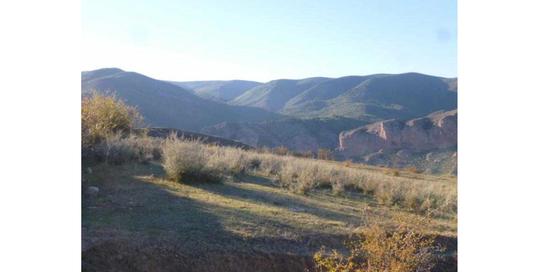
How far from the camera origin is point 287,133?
3653cm

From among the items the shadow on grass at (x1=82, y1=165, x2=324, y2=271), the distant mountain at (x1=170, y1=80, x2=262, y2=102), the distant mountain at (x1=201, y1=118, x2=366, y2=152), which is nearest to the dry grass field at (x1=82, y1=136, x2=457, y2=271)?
the shadow on grass at (x1=82, y1=165, x2=324, y2=271)

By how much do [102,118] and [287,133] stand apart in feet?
83.0

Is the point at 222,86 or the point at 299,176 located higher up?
the point at 222,86

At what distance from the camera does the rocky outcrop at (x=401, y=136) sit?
3066 centimetres

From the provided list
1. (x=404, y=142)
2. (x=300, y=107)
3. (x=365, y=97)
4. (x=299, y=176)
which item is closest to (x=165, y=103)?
(x=300, y=107)

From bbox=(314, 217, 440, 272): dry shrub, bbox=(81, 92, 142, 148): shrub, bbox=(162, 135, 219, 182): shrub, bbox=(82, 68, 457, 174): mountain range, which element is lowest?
bbox=(314, 217, 440, 272): dry shrub

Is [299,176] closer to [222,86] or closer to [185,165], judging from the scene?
[185,165]

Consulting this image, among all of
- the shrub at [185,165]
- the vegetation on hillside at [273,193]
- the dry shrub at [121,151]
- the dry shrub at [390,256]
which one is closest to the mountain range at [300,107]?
the vegetation on hillside at [273,193]

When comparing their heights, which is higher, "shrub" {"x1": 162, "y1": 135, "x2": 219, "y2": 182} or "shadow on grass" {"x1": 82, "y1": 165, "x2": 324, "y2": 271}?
"shrub" {"x1": 162, "y1": 135, "x2": 219, "y2": 182}

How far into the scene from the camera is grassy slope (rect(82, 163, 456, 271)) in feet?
16.2

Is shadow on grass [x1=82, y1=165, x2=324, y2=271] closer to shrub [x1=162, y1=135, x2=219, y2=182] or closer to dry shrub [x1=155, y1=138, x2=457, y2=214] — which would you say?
shrub [x1=162, y1=135, x2=219, y2=182]
